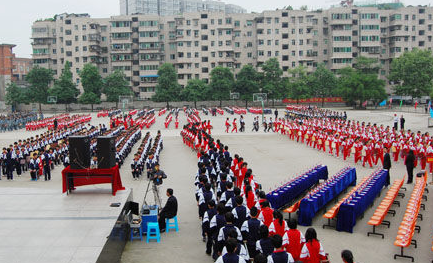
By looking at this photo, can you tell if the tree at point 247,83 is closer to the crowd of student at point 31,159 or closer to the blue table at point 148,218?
the crowd of student at point 31,159

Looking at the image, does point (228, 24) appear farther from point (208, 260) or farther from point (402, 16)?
point (208, 260)

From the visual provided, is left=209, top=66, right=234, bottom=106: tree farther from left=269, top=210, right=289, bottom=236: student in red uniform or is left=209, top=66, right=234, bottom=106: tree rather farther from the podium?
left=269, top=210, right=289, bottom=236: student in red uniform

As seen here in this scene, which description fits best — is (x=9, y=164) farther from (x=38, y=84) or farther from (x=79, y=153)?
(x=38, y=84)

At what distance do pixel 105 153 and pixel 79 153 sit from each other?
2.26 feet

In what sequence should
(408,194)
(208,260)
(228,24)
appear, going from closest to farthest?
(208,260)
(408,194)
(228,24)

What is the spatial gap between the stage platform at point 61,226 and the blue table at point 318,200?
447cm

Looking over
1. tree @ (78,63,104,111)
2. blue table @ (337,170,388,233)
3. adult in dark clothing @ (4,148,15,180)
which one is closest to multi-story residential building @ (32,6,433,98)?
tree @ (78,63,104,111)

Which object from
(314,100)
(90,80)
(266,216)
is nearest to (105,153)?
(266,216)

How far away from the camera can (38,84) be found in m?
64.3

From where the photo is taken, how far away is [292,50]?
71.8m

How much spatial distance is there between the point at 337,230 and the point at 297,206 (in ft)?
3.95

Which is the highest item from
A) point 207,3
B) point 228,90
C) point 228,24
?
point 207,3

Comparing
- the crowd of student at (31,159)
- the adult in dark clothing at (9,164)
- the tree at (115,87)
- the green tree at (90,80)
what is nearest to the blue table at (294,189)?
the crowd of student at (31,159)

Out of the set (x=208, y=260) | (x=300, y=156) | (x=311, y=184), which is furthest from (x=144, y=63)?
(x=208, y=260)
